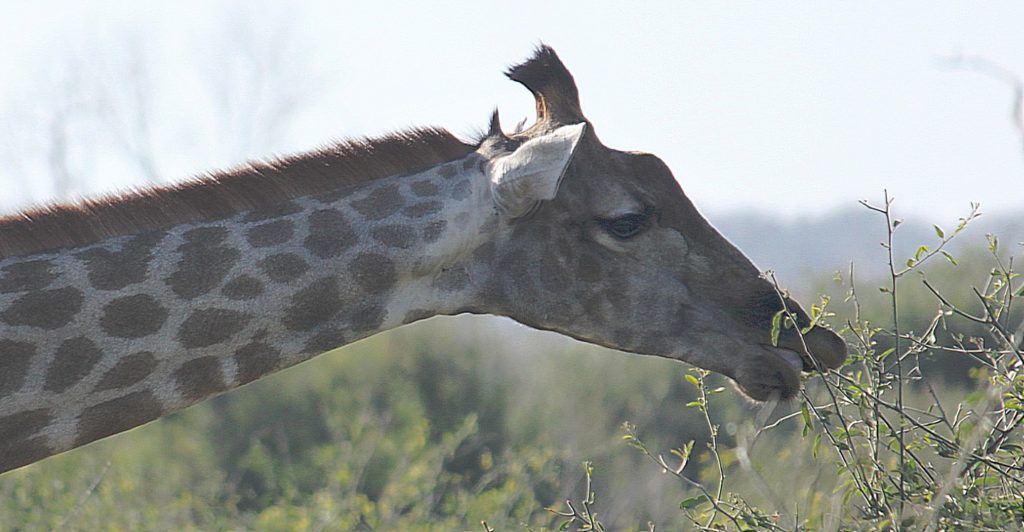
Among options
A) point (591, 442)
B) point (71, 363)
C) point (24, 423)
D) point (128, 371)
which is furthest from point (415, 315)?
point (591, 442)

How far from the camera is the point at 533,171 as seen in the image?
11.9 ft

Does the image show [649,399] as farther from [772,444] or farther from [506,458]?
[506,458]

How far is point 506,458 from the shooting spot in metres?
7.55

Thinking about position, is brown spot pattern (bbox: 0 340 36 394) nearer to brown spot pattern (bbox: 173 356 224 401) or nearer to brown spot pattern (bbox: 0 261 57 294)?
brown spot pattern (bbox: 0 261 57 294)

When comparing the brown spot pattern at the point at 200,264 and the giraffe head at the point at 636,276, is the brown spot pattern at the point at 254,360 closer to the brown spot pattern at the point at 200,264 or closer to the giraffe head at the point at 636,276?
the brown spot pattern at the point at 200,264

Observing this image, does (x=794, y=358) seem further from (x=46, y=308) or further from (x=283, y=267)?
(x=46, y=308)

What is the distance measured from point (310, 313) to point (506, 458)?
4.15 meters

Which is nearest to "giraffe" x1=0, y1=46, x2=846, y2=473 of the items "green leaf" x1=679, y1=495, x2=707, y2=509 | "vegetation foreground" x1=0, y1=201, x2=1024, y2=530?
"vegetation foreground" x1=0, y1=201, x2=1024, y2=530

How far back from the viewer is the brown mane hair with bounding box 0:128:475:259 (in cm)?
345

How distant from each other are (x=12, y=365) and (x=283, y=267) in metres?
0.72

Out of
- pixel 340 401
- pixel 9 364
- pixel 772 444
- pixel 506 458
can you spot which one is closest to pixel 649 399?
pixel 772 444

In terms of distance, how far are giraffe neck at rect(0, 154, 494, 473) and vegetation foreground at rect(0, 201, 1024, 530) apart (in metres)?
0.77

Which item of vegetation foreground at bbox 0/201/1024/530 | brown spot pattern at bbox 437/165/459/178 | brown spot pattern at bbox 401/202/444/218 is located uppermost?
brown spot pattern at bbox 437/165/459/178

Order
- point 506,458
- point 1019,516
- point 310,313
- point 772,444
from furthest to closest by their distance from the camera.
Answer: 1. point 772,444
2. point 506,458
3. point 310,313
4. point 1019,516
